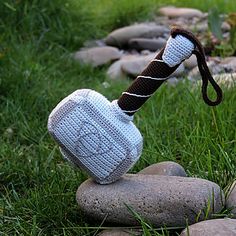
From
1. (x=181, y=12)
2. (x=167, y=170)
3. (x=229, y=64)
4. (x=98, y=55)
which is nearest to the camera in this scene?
(x=167, y=170)

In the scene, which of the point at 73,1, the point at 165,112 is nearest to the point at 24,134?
the point at 165,112

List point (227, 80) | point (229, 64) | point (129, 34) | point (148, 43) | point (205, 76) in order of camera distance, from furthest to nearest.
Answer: point (129, 34) → point (148, 43) → point (229, 64) → point (227, 80) → point (205, 76)

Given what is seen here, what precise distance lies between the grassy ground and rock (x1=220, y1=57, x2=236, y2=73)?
397 millimetres

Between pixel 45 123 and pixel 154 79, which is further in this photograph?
pixel 45 123

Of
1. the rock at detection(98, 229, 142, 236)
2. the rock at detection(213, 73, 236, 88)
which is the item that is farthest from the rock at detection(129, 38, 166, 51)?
the rock at detection(98, 229, 142, 236)

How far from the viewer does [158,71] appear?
1.88 meters

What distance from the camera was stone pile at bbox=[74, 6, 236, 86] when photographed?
13.7 feet

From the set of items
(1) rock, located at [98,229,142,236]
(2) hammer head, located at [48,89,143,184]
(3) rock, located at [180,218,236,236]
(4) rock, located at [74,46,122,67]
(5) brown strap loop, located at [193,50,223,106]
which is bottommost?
(4) rock, located at [74,46,122,67]

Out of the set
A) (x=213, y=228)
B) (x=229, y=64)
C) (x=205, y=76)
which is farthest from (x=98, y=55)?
(x=213, y=228)

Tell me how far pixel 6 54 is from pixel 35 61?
356 mm

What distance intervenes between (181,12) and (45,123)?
3204 mm

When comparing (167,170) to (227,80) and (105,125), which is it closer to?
(105,125)

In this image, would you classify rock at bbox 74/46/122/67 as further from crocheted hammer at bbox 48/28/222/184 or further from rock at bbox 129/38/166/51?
crocheted hammer at bbox 48/28/222/184

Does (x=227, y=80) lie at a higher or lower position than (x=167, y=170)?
lower
